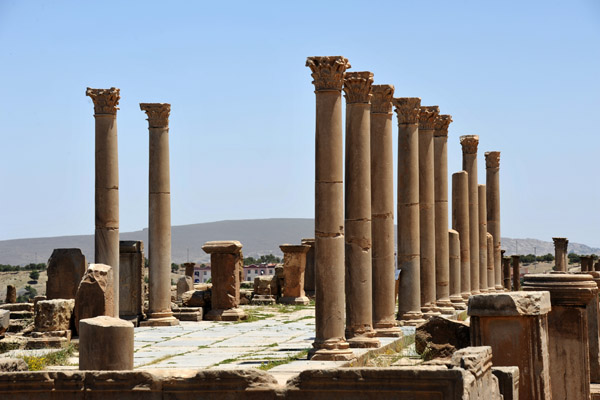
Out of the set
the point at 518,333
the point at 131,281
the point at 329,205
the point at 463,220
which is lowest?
Result: the point at 518,333

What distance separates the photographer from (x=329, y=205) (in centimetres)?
1762

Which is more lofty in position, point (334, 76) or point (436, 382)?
point (334, 76)

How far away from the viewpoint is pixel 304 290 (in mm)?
37094

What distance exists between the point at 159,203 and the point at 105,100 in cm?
344

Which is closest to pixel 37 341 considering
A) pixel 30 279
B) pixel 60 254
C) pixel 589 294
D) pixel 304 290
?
pixel 60 254

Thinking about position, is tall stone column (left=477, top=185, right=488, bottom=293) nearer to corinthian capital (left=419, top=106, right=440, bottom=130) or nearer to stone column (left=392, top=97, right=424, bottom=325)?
corinthian capital (left=419, top=106, right=440, bottom=130)

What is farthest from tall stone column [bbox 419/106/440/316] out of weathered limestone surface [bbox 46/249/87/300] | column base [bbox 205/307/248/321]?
weathered limestone surface [bbox 46/249/87/300]

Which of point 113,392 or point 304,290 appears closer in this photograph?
point 113,392

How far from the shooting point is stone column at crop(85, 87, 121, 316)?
80.2 feet

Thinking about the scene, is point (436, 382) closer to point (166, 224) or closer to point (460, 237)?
point (166, 224)

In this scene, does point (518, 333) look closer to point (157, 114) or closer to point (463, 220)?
point (157, 114)

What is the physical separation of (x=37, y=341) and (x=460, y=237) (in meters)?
17.5

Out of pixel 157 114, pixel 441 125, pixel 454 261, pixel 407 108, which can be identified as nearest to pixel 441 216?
pixel 454 261

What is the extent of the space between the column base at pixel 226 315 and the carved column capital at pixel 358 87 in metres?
9.96
